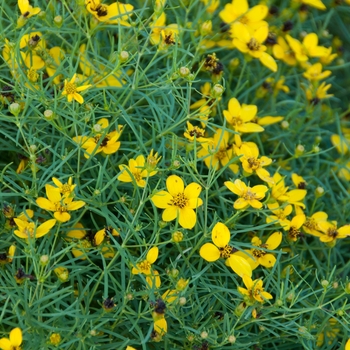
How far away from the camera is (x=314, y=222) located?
1460 mm

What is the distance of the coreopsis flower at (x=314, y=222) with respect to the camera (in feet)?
4.74

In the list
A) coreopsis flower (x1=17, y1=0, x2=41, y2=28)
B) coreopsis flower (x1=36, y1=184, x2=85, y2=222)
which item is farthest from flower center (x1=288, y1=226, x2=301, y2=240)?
coreopsis flower (x1=17, y1=0, x2=41, y2=28)

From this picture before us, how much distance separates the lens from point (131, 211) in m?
1.26

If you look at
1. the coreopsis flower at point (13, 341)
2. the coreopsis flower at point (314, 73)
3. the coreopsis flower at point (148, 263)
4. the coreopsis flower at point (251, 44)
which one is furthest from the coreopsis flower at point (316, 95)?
the coreopsis flower at point (13, 341)

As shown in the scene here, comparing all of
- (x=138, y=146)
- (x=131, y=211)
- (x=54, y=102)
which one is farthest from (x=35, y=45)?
(x=131, y=211)

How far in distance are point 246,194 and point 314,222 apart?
27 cm

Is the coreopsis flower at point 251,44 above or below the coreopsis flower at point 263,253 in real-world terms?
above

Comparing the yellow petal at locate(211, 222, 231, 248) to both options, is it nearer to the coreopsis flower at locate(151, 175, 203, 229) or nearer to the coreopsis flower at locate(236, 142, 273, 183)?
the coreopsis flower at locate(151, 175, 203, 229)

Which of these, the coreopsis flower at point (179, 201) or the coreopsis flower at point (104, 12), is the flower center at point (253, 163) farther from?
the coreopsis flower at point (104, 12)

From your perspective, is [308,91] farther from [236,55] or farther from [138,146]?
[138,146]

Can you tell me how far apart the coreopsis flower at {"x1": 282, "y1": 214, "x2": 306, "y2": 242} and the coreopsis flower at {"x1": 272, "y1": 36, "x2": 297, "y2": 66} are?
1.74 feet

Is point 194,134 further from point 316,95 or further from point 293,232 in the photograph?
point 316,95

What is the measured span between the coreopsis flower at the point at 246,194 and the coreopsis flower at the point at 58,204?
0.29 m

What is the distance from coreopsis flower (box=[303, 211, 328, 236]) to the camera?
4.74 ft
